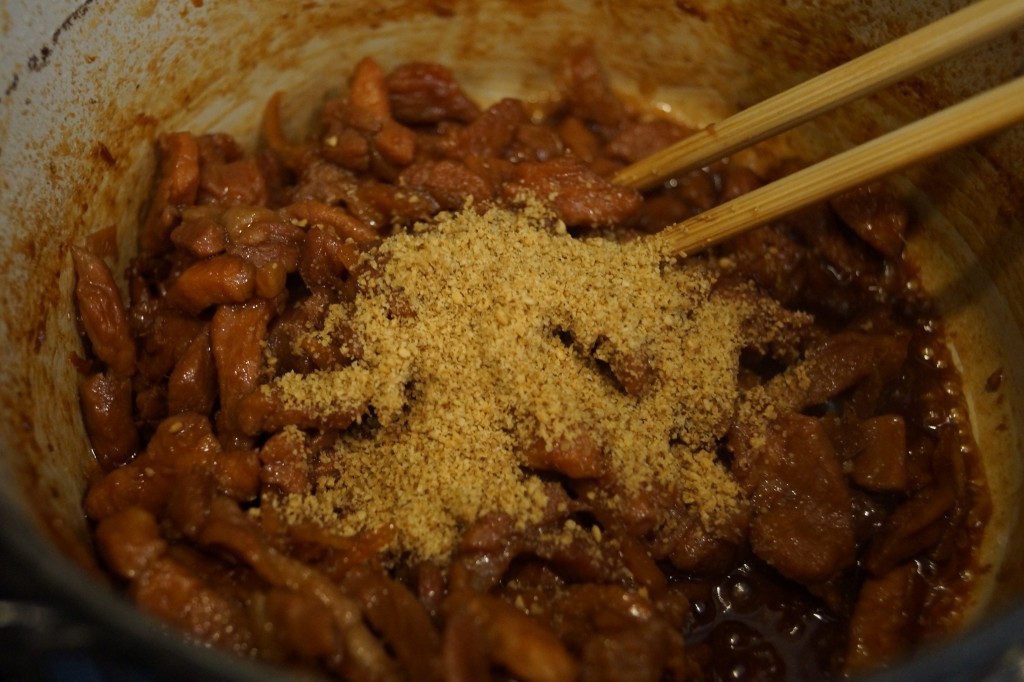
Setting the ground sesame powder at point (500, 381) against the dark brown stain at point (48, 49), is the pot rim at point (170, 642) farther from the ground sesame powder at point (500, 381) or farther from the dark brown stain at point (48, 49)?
the dark brown stain at point (48, 49)

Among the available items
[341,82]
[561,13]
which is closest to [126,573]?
[341,82]

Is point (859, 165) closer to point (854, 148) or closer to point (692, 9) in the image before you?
point (854, 148)

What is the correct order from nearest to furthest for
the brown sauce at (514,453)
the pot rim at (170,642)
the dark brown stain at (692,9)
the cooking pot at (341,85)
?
the pot rim at (170,642) → the brown sauce at (514,453) → the cooking pot at (341,85) → the dark brown stain at (692,9)

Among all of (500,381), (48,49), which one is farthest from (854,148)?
(48,49)

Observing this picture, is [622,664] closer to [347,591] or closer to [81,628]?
[347,591]

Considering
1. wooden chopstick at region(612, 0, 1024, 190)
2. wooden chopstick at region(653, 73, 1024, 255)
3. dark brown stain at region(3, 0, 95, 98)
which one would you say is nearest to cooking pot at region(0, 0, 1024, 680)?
dark brown stain at region(3, 0, 95, 98)

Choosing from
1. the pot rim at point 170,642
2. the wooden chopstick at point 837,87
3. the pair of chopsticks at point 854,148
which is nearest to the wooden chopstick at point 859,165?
the pair of chopsticks at point 854,148
